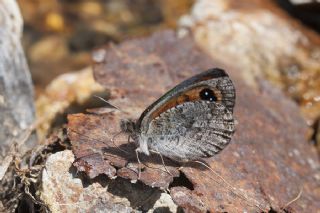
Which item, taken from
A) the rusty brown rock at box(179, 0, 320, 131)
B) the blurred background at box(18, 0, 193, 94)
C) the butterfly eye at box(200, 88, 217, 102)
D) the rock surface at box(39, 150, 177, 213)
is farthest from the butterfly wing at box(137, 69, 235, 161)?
the blurred background at box(18, 0, 193, 94)

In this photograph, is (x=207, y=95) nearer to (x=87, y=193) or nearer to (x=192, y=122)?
(x=192, y=122)

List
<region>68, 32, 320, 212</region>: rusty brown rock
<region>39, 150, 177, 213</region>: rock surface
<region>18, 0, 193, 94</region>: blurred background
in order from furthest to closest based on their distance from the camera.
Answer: <region>18, 0, 193, 94</region>: blurred background, <region>68, 32, 320, 212</region>: rusty brown rock, <region>39, 150, 177, 213</region>: rock surface

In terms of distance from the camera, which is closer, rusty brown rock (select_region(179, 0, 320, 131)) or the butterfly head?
the butterfly head

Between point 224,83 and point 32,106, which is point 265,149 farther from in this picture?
point 32,106

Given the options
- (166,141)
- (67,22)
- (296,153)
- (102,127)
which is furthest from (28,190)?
(67,22)

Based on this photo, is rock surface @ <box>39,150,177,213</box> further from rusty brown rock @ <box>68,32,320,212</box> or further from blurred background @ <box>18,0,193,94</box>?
blurred background @ <box>18,0,193,94</box>

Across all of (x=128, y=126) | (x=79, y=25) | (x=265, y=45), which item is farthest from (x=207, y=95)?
(x=79, y=25)

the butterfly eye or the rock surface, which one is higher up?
the butterfly eye

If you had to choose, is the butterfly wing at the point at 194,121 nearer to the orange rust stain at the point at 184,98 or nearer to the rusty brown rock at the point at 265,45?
the orange rust stain at the point at 184,98
